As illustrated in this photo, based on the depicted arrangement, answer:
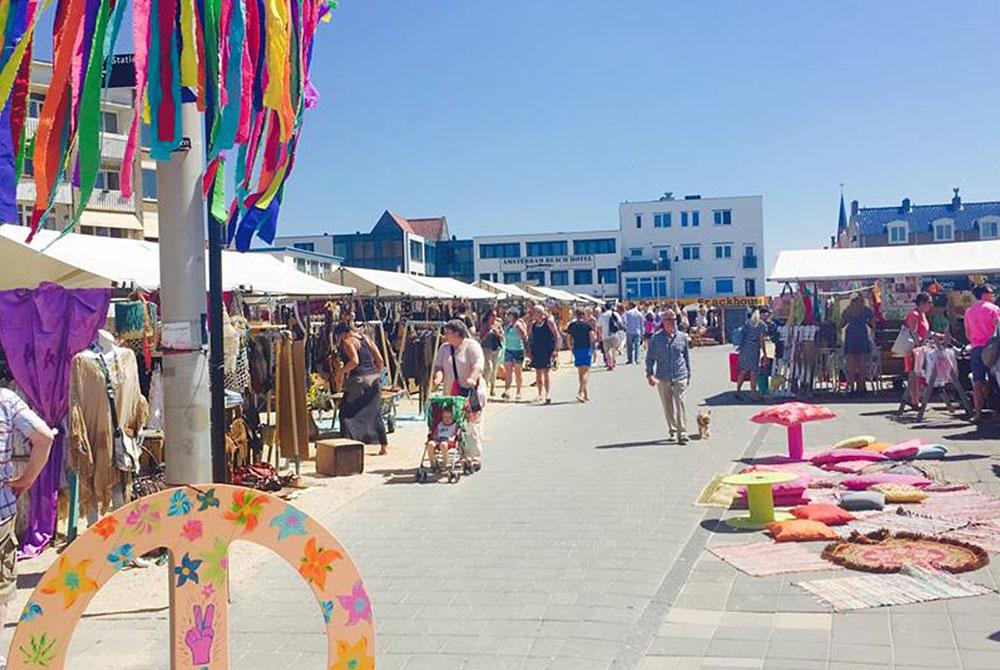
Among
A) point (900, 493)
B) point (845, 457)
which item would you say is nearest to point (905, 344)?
point (845, 457)

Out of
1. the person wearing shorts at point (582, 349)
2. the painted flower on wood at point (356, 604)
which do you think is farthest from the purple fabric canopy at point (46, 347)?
the person wearing shorts at point (582, 349)

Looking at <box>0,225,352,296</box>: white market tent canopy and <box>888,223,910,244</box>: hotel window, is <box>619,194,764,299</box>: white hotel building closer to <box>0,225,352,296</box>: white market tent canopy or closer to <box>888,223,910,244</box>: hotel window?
<box>888,223,910,244</box>: hotel window

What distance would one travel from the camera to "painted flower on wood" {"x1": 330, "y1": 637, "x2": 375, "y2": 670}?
3291 mm

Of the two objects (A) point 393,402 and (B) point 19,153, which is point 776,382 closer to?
(A) point 393,402

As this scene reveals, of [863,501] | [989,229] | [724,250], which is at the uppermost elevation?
[989,229]

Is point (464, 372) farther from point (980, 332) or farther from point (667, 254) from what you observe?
point (667, 254)

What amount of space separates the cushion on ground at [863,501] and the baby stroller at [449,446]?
3.96 meters

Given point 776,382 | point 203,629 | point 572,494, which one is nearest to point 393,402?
point 572,494

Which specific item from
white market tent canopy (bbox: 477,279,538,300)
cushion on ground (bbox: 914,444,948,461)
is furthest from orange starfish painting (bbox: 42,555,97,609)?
white market tent canopy (bbox: 477,279,538,300)

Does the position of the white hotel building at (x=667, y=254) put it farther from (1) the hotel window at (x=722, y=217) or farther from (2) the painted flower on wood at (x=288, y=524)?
(2) the painted flower on wood at (x=288, y=524)

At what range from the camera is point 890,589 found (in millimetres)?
5746

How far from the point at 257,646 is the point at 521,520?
10.7 ft

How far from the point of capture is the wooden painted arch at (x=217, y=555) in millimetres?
3162

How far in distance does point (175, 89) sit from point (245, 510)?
261 centimetres
